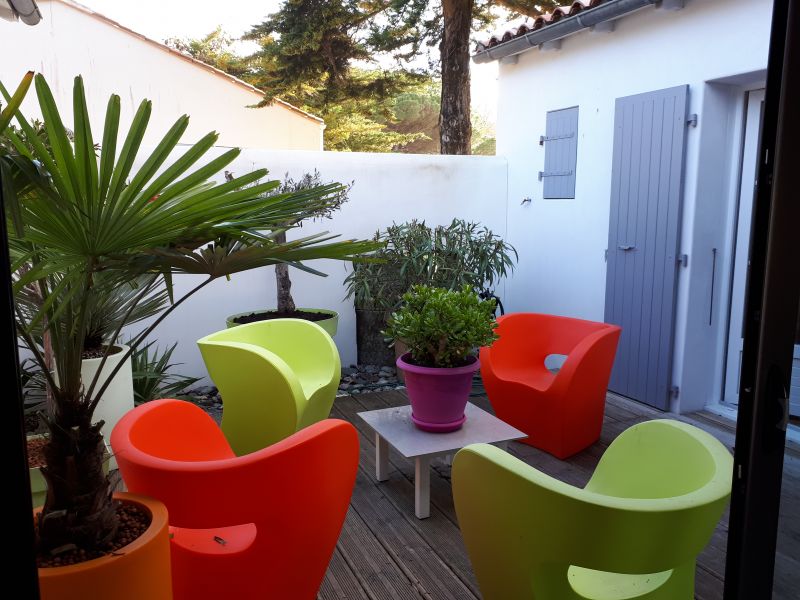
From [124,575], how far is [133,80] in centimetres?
968

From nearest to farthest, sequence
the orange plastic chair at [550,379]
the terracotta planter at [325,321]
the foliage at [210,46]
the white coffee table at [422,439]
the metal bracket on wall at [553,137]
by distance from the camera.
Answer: the white coffee table at [422,439] < the orange plastic chair at [550,379] < the terracotta planter at [325,321] < the metal bracket on wall at [553,137] < the foliage at [210,46]

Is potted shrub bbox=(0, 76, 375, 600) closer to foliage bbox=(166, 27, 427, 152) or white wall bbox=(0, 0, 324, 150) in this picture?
white wall bbox=(0, 0, 324, 150)

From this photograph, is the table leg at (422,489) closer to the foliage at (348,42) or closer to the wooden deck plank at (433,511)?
the wooden deck plank at (433,511)

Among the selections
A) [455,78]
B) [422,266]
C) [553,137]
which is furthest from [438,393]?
[455,78]

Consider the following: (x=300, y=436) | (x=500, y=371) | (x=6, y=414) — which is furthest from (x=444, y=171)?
(x=6, y=414)

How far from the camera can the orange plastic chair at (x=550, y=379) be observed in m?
3.45

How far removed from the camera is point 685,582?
5.42 ft

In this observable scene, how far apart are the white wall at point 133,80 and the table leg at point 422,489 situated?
6.83 m

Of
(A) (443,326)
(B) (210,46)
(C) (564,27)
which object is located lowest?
(A) (443,326)

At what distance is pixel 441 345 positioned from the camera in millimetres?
2865

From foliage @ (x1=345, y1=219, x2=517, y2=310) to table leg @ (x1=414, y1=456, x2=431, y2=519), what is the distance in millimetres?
2244

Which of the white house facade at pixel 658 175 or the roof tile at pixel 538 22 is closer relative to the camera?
the white house facade at pixel 658 175

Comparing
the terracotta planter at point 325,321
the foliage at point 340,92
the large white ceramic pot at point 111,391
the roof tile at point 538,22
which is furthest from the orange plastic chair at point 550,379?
the foliage at point 340,92

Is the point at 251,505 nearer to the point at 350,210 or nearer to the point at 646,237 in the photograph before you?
the point at 646,237
